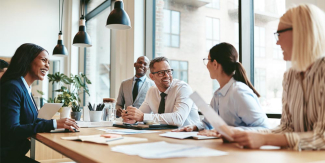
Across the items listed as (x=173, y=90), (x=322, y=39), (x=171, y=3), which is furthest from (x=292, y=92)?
(x=171, y=3)

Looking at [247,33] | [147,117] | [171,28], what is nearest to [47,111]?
[147,117]

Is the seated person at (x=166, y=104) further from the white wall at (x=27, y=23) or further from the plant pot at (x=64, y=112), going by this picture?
the white wall at (x=27, y=23)

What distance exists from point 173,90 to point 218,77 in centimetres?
76

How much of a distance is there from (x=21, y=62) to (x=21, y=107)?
35 cm

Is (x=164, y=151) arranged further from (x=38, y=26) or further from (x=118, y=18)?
(x=38, y=26)

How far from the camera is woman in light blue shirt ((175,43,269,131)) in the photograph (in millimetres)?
1815

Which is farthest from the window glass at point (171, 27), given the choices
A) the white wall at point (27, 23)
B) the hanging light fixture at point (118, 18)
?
the white wall at point (27, 23)

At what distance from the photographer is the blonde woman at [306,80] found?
4.06 feet

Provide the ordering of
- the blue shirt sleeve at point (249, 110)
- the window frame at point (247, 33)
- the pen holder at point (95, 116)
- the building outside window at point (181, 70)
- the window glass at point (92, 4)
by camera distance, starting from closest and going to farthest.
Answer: the blue shirt sleeve at point (249, 110) → the pen holder at point (95, 116) → the window frame at point (247, 33) → the building outside window at point (181, 70) → the window glass at point (92, 4)

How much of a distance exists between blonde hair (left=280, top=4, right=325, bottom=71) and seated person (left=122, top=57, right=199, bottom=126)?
4.56ft

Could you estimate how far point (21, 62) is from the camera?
86.4 inches

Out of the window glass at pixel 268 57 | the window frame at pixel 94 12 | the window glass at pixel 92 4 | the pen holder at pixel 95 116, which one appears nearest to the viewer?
the pen holder at pixel 95 116

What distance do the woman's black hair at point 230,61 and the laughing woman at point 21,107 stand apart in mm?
1123

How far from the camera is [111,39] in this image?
19.7 feet
